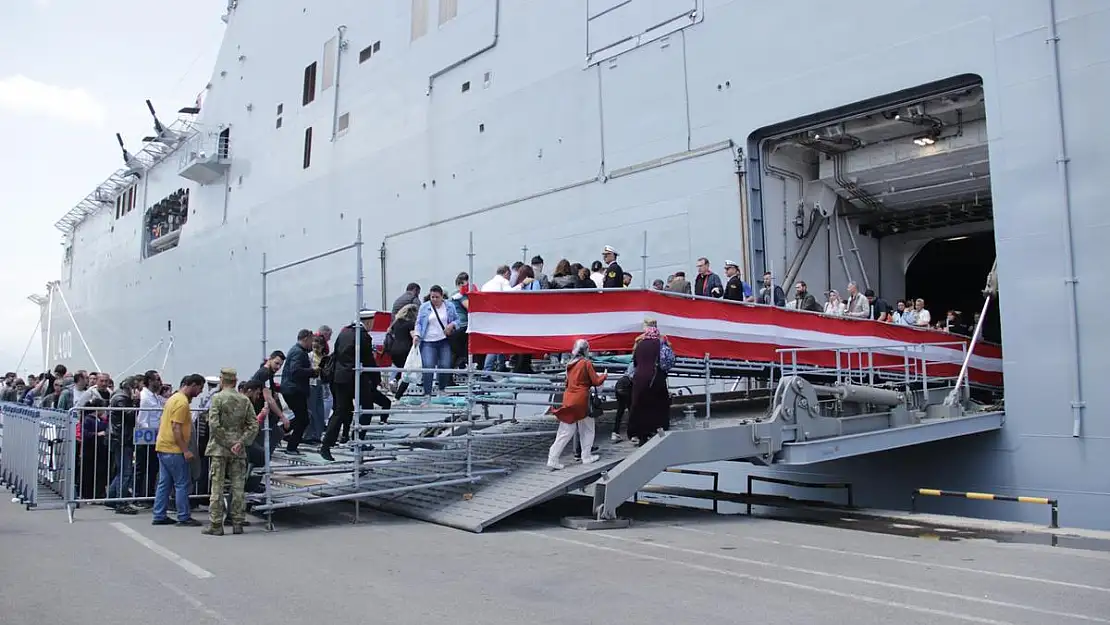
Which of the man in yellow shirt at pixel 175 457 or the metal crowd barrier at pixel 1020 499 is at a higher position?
the man in yellow shirt at pixel 175 457

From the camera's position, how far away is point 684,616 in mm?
4590

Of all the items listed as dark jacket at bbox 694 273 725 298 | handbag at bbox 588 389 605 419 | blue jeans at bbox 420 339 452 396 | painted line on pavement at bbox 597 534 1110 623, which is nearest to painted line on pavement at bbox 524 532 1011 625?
painted line on pavement at bbox 597 534 1110 623

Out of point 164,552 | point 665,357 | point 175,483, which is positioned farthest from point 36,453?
point 665,357

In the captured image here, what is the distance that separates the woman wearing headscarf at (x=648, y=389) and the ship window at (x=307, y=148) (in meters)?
15.2

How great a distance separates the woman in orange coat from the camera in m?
8.14

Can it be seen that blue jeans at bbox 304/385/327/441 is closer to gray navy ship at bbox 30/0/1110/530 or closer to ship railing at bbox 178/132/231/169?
gray navy ship at bbox 30/0/1110/530

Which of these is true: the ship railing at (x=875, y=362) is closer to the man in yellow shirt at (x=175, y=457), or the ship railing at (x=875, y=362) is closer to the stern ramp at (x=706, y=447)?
the stern ramp at (x=706, y=447)

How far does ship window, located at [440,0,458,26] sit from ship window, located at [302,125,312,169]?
5770 mm

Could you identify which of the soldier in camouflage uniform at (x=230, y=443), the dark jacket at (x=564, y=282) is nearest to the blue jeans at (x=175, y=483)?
the soldier in camouflage uniform at (x=230, y=443)

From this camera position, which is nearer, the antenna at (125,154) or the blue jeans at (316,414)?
the blue jeans at (316,414)

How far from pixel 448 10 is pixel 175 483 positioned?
467 inches

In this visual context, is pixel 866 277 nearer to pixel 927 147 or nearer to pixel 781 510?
pixel 927 147

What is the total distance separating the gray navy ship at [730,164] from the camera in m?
9.16

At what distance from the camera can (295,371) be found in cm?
922
